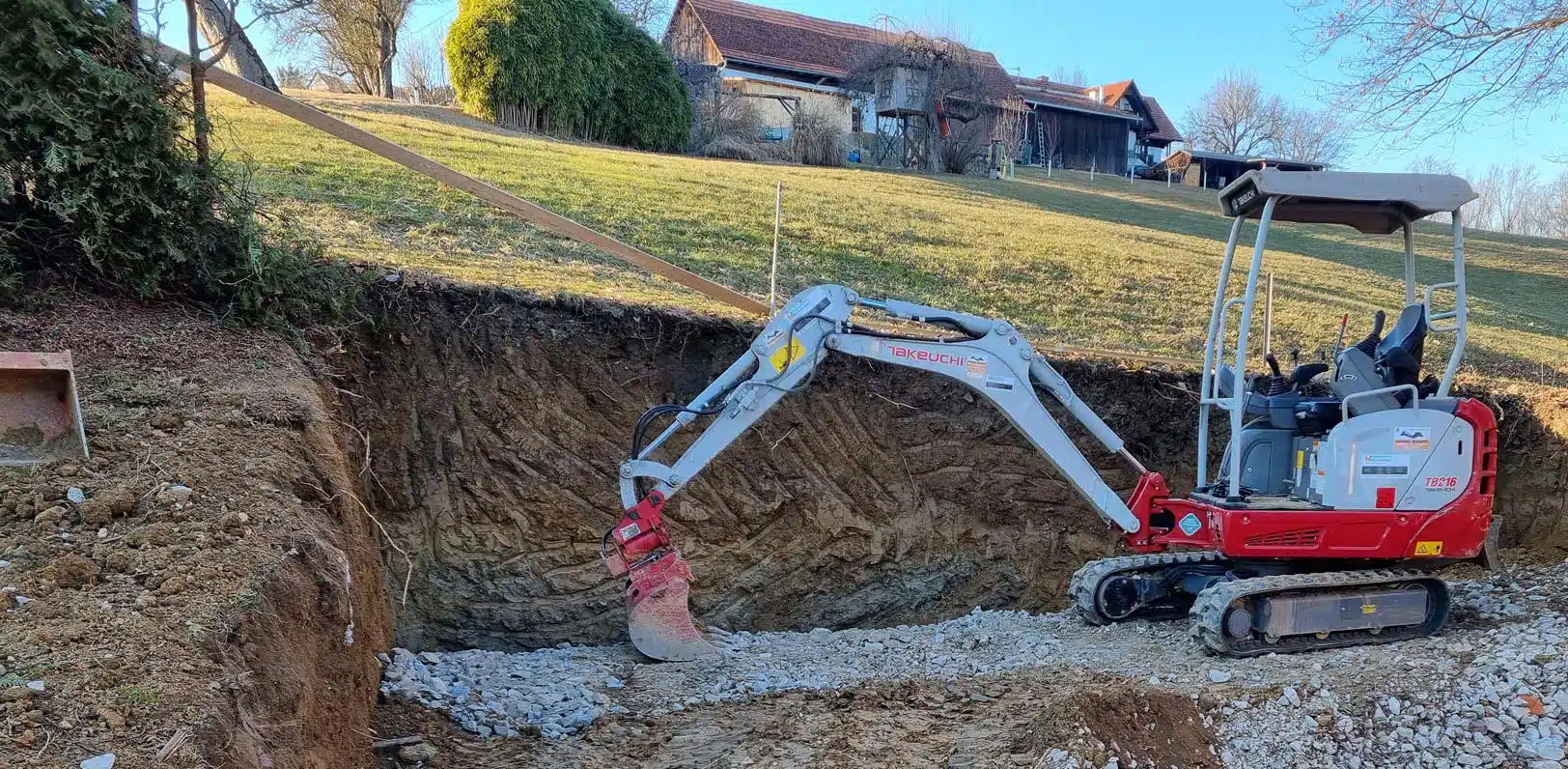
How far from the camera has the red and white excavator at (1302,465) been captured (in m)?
5.65

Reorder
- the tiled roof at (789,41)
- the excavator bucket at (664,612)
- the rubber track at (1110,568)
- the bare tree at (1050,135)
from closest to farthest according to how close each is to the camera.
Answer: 1. the excavator bucket at (664,612)
2. the rubber track at (1110,568)
3. the tiled roof at (789,41)
4. the bare tree at (1050,135)

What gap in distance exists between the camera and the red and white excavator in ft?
18.5

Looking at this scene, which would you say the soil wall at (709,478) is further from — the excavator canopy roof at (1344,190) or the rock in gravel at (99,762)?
the rock in gravel at (99,762)

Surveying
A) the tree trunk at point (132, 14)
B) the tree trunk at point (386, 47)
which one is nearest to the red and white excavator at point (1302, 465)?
the tree trunk at point (132, 14)

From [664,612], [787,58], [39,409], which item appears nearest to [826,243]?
[664,612]

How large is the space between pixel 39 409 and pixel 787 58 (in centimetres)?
2644

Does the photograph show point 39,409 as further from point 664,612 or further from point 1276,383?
point 1276,383

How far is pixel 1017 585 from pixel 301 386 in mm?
5946

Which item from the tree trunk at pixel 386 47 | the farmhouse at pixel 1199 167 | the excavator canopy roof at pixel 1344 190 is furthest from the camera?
the farmhouse at pixel 1199 167

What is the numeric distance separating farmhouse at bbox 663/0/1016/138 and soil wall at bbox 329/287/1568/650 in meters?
18.7

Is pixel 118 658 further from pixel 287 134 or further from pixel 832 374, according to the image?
pixel 287 134

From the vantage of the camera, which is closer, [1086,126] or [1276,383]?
[1276,383]

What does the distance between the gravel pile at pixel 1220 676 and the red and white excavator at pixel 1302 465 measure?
300 millimetres

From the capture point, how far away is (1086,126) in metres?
35.2
